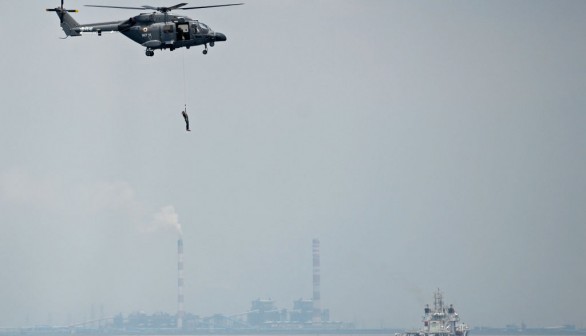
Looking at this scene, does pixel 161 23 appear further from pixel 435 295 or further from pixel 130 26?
pixel 435 295

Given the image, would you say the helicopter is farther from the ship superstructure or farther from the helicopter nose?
the ship superstructure

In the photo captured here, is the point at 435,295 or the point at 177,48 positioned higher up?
the point at 177,48

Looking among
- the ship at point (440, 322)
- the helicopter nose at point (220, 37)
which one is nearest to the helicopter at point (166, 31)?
the helicopter nose at point (220, 37)

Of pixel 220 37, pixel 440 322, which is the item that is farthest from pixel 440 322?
pixel 220 37

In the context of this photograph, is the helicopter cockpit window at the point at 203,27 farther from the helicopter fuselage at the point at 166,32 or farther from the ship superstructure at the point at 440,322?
the ship superstructure at the point at 440,322

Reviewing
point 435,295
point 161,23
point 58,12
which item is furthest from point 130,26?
point 435,295

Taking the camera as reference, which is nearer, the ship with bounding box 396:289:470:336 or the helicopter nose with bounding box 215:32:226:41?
the helicopter nose with bounding box 215:32:226:41

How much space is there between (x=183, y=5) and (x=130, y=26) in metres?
6.08

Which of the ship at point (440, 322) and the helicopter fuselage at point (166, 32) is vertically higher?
the helicopter fuselage at point (166, 32)

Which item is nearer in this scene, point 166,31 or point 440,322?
point 166,31

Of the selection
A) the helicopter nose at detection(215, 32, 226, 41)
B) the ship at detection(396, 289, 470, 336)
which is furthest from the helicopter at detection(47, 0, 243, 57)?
the ship at detection(396, 289, 470, 336)

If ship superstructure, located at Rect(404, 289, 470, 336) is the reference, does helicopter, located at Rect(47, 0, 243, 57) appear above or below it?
above

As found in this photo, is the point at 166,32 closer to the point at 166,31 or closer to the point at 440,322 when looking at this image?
the point at 166,31

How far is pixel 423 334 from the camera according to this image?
154m
